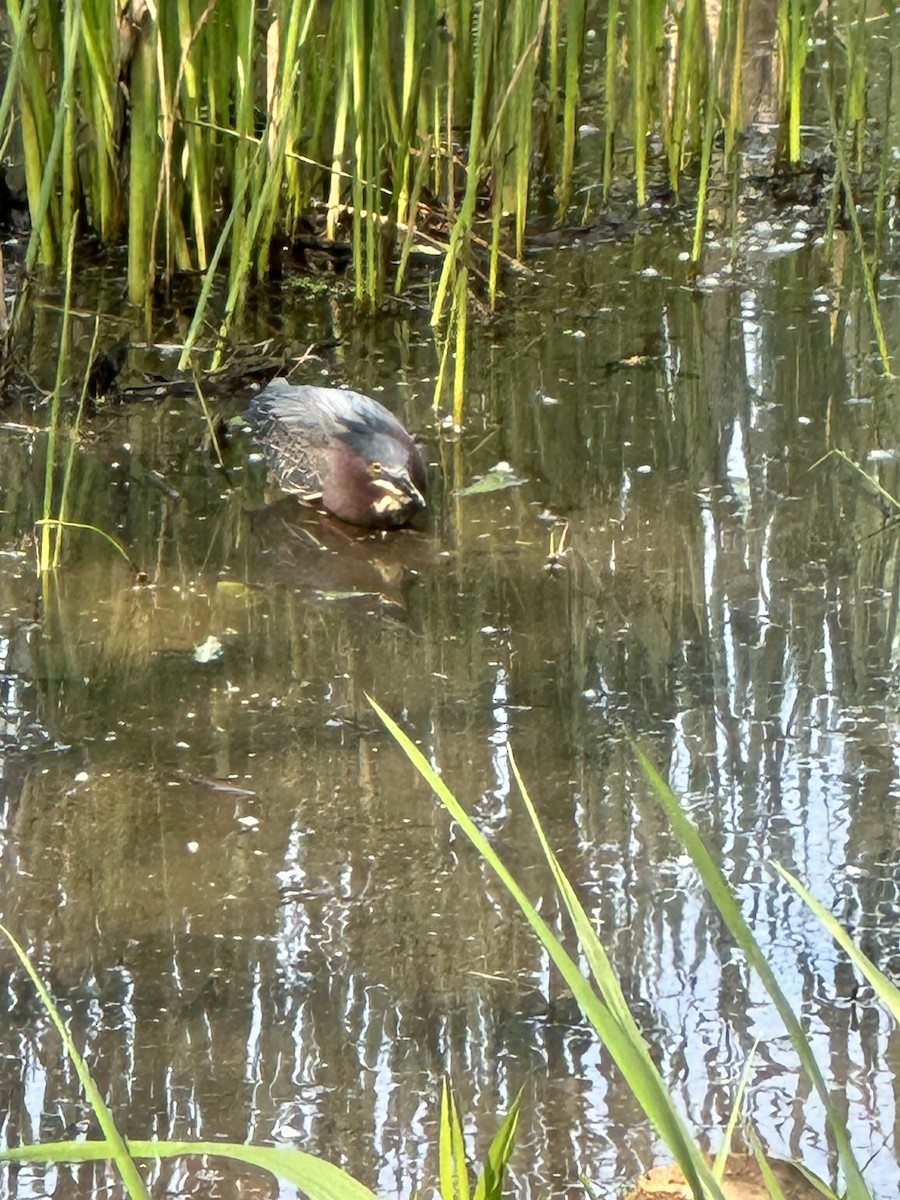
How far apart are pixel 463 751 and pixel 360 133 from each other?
2.05 meters

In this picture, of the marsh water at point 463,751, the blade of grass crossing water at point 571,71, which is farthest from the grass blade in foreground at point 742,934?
the blade of grass crossing water at point 571,71

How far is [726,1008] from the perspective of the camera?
2201mm

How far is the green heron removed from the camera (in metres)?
3.58

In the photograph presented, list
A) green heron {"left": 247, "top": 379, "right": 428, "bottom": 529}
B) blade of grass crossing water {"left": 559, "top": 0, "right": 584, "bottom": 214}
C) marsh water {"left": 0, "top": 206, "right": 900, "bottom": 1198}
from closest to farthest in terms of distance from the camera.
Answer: marsh water {"left": 0, "top": 206, "right": 900, "bottom": 1198} < green heron {"left": 247, "top": 379, "right": 428, "bottom": 529} < blade of grass crossing water {"left": 559, "top": 0, "right": 584, "bottom": 214}

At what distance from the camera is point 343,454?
3678 millimetres

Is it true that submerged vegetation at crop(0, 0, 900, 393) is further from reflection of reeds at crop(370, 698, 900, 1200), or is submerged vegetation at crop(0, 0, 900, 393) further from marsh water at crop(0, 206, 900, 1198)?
reflection of reeds at crop(370, 698, 900, 1200)

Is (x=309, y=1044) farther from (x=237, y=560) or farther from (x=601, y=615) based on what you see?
(x=237, y=560)

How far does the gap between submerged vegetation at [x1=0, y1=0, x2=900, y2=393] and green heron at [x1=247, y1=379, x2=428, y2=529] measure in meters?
0.29

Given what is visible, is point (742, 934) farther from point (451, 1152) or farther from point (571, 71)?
point (571, 71)

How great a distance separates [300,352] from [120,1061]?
265cm

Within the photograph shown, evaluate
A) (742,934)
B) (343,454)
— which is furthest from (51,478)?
(742,934)

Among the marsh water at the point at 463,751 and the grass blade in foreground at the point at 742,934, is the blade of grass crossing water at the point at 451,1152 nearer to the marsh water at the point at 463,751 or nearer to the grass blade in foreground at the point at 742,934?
the grass blade in foreground at the point at 742,934

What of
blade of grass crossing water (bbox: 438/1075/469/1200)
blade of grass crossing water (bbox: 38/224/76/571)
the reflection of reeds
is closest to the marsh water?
blade of grass crossing water (bbox: 38/224/76/571)

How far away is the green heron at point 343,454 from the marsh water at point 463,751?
2.6 inches
